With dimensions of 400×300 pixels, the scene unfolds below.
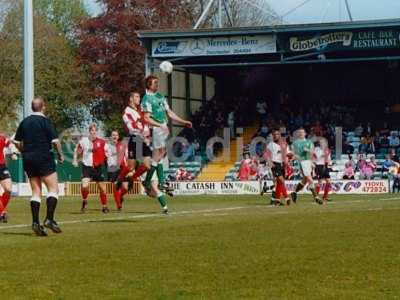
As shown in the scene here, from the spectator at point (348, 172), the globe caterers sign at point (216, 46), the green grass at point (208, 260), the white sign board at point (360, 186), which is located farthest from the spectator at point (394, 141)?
the green grass at point (208, 260)

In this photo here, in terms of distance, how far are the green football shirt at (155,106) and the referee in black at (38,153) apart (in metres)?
3.48

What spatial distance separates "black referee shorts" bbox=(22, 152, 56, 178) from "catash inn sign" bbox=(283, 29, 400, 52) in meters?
33.5

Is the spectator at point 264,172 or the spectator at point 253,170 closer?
the spectator at point 264,172

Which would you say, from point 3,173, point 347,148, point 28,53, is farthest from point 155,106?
point 347,148

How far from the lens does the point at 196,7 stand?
75.2 meters

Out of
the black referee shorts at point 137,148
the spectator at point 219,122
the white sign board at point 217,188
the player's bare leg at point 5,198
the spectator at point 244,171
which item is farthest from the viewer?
the spectator at point 219,122

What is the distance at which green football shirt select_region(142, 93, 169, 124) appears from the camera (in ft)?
62.3

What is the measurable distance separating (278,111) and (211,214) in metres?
34.3

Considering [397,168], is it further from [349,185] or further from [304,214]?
[304,214]

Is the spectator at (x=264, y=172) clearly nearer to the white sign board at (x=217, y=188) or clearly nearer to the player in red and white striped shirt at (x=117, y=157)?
the white sign board at (x=217, y=188)

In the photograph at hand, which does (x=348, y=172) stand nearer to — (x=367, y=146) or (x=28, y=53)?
(x=367, y=146)

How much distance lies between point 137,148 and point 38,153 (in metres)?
5.46

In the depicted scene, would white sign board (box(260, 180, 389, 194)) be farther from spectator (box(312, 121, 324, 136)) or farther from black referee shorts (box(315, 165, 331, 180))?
black referee shorts (box(315, 165, 331, 180))

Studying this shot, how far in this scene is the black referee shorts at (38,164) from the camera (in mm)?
15578
